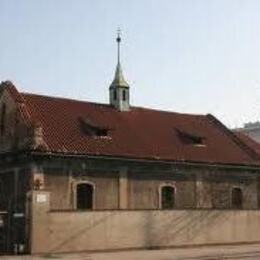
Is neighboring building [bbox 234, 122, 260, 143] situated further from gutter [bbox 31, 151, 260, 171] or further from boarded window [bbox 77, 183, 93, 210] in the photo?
boarded window [bbox 77, 183, 93, 210]

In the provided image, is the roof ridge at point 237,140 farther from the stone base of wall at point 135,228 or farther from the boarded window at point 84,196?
the boarded window at point 84,196

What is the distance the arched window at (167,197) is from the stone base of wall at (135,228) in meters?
1.08

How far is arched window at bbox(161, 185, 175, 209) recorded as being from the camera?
37.4 meters

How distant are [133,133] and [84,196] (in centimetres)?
601

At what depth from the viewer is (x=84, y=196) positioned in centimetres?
3450

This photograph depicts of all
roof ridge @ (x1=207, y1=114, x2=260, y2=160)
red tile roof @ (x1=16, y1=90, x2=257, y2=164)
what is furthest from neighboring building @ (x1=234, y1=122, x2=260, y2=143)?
red tile roof @ (x1=16, y1=90, x2=257, y2=164)

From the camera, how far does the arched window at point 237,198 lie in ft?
134

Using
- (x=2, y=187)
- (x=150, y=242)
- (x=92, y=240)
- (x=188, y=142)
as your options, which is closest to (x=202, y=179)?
(x=188, y=142)

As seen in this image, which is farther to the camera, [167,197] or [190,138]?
[190,138]

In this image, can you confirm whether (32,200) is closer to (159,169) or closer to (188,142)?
(159,169)

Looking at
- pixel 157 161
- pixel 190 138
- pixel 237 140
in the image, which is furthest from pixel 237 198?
pixel 157 161

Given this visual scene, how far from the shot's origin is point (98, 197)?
3481 centimetres

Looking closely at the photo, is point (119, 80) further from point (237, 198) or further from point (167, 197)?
point (237, 198)

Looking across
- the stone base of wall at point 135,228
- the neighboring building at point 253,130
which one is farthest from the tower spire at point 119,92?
the neighboring building at point 253,130
